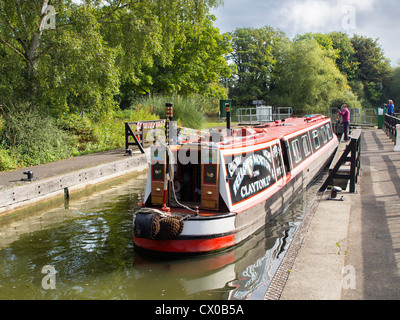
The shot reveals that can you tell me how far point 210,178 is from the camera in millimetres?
7258

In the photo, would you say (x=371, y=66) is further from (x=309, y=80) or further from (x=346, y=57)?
(x=309, y=80)

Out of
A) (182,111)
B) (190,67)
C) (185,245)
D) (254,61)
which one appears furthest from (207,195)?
(254,61)

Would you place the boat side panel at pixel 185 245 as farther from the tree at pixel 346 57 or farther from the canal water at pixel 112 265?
the tree at pixel 346 57

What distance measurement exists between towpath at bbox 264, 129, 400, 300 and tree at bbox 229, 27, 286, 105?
42625 millimetres

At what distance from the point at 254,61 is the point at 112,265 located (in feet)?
158

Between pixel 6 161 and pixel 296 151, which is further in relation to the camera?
pixel 6 161

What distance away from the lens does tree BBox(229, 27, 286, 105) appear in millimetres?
51312

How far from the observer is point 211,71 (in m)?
33.1

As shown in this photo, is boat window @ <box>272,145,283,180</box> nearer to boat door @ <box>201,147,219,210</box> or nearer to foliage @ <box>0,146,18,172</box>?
boat door @ <box>201,147,219,210</box>

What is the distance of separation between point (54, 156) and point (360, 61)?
53.8 meters

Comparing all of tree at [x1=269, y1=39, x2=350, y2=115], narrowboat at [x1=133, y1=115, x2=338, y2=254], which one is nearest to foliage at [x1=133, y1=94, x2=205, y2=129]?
narrowboat at [x1=133, y1=115, x2=338, y2=254]

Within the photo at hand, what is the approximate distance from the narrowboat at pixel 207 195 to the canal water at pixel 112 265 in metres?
0.31

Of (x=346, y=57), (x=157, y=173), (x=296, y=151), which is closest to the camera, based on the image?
(x=157, y=173)
